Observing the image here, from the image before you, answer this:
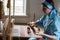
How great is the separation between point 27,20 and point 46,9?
999mm

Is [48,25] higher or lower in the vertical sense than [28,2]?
lower

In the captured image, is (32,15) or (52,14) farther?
(32,15)

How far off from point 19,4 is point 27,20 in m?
0.41

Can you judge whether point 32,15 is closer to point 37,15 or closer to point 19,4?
point 37,15

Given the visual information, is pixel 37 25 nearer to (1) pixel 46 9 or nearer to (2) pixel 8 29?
(1) pixel 46 9

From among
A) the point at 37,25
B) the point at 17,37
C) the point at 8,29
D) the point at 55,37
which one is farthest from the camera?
the point at 37,25

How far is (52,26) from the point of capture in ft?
6.61

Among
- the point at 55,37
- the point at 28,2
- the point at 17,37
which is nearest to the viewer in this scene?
the point at 17,37

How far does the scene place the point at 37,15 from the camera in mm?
3055

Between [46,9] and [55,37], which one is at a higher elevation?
[46,9]

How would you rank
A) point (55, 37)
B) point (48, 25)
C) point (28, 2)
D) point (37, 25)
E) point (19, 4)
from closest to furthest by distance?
1. point (55, 37)
2. point (48, 25)
3. point (37, 25)
4. point (28, 2)
5. point (19, 4)

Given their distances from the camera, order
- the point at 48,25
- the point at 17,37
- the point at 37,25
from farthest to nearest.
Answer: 1. the point at 37,25
2. the point at 48,25
3. the point at 17,37

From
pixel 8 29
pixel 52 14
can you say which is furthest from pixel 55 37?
pixel 8 29

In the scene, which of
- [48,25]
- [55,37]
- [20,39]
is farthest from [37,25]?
[20,39]
